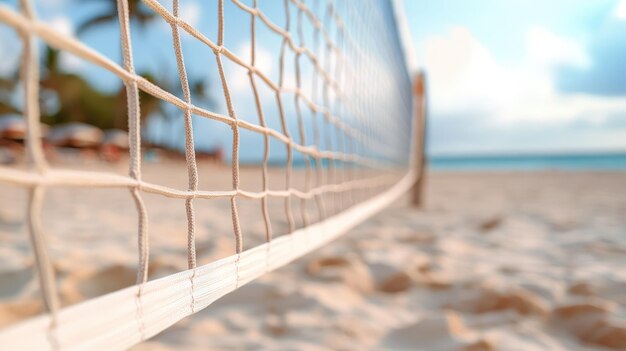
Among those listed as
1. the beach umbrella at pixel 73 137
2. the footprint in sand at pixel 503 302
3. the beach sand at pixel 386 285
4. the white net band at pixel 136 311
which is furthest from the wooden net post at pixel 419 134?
the beach umbrella at pixel 73 137

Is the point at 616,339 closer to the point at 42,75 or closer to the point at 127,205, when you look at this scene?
the point at 127,205

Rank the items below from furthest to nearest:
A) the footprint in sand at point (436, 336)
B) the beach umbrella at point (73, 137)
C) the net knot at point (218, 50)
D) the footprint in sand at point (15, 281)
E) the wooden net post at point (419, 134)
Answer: the beach umbrella at point (73, 137), the wooden net post at point (419, 134), the footprint in sand at point (15, 281), the footprint in sand at point (436, 336), the net knot at point (218, 50)

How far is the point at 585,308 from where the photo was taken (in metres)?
1.52

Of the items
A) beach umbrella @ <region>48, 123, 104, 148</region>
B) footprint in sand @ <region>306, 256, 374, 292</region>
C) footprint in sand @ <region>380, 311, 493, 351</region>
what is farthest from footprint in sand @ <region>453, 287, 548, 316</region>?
beach umbrella @ <region>48, 123, 104, 148</region>

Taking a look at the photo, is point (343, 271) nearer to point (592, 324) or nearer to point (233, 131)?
point (592, 324)

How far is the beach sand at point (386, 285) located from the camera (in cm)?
138

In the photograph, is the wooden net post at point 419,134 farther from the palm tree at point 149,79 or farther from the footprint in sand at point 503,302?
the palm tree at point 149,79

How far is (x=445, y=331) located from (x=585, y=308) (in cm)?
42

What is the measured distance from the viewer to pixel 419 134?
4.75m

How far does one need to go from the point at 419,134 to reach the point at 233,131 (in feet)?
12.8

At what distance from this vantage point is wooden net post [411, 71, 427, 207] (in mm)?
4602

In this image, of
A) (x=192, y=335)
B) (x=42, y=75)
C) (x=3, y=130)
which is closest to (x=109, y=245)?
(x=192, y=335)

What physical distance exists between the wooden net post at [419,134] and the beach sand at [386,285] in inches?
57.8

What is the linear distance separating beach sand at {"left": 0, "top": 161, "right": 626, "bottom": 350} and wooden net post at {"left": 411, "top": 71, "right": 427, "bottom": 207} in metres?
1.47
